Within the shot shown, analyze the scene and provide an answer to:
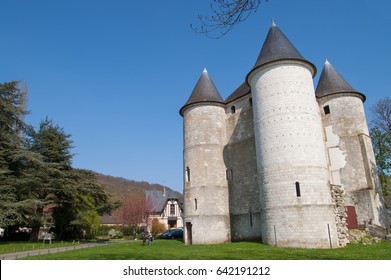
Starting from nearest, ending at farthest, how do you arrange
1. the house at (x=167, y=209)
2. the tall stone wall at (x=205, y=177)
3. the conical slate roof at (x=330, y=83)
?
the tall stone wall at (x=205, y=177), the conical slate roof at (x=330, y=83), the house at (x=167, y=209)

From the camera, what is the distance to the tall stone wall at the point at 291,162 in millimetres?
16000

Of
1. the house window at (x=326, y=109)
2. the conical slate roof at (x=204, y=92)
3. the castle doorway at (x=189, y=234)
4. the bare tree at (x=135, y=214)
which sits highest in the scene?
the conical slate roof at (x=204, y=92)

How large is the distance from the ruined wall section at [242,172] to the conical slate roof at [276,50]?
3.79 m

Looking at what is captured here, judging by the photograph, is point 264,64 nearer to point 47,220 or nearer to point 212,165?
point 212,165

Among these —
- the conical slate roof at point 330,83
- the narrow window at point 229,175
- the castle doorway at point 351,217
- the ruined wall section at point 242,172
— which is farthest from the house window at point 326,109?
the narrow window at point 229,175

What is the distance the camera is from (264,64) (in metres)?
18.9

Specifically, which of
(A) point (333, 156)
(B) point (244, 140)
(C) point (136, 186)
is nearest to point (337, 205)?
(A) point (333, 156)

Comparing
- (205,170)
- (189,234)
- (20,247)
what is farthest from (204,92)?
(20,247)

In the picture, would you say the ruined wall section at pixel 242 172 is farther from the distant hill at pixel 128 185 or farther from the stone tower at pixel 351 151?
the distant hill at pixel 128 185

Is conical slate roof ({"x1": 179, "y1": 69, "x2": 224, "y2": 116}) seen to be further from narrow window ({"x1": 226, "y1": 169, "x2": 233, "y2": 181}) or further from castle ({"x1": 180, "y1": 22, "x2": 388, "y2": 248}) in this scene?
narrow window ({"x1": 226, "y1": 169, "x2": 233, "y2": 181})

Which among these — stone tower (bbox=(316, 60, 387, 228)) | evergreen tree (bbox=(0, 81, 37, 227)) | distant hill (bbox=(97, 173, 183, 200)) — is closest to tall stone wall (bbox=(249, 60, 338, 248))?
stone tower (bbox=(316, 60, 387, 228))

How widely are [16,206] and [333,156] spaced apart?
22.3 metres

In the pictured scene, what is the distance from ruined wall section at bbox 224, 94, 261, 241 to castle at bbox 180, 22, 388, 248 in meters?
0.07

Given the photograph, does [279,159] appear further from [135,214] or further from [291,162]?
[135,214]
